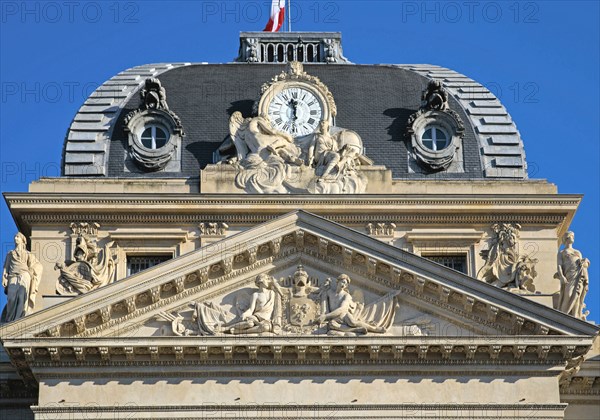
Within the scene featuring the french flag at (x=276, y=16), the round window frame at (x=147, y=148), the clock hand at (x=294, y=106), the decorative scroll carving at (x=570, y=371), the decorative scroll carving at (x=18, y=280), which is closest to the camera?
the decorative scroll carving at (x=570, y=371)

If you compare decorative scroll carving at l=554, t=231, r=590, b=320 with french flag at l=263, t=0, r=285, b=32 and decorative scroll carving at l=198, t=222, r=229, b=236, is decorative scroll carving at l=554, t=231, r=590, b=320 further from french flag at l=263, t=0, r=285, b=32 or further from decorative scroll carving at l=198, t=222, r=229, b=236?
french flag at l=263, t=0, r=285, b=32

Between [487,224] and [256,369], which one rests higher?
[487,224]

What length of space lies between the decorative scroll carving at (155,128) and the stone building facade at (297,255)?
7cm

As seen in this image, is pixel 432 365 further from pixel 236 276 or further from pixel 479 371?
pixel 236 276

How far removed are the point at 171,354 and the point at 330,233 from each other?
5.53 meters

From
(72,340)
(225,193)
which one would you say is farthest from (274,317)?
(225,193)

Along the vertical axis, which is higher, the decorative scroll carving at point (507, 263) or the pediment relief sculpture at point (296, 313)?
the decorative scroll carving at point (507, 263)

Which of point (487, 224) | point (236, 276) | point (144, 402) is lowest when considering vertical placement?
point (144, 402)

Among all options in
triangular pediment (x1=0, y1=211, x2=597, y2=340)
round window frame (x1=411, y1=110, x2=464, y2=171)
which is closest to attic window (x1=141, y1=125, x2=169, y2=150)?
round window frame (x1=411, y1=110, x2=464, y2=171)

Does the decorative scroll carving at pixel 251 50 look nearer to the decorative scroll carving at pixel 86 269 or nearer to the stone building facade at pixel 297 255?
the stone building facade at pixel 297 255

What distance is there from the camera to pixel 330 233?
56.2 meters

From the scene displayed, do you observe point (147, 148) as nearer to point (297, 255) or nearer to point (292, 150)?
point (292, 150)

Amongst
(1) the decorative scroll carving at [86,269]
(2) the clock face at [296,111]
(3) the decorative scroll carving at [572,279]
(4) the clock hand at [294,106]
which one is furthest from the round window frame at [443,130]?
(1) the decorative scroll carving at [86,269]

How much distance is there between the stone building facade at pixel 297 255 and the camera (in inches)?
2172
